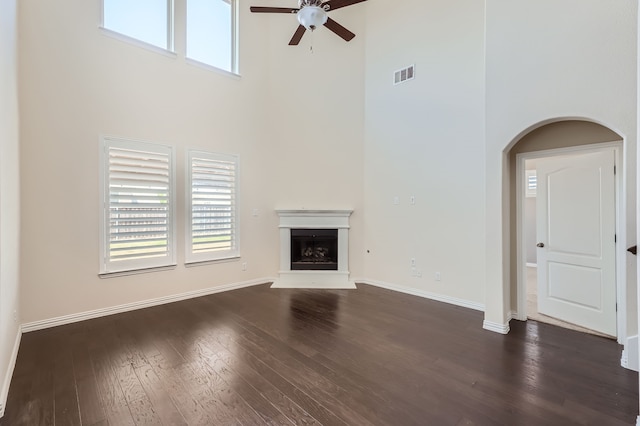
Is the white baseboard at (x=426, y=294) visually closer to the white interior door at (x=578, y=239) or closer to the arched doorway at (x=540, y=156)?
the arched doorway at (x=540, y=156)

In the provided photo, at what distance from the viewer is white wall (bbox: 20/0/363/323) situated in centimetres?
324

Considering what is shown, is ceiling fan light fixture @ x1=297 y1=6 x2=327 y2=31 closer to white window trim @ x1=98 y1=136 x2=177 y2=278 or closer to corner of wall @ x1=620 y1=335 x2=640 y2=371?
white window trim @ x1=98 y1=136 x2=177 y2=278

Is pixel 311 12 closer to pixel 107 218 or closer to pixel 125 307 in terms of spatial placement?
pixel 107 218

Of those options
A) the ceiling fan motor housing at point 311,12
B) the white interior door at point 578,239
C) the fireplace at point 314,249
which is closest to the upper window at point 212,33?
the ceiling fan motor housing at point 311,12

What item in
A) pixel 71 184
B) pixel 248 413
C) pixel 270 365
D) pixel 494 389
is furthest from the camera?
pixel 71 184

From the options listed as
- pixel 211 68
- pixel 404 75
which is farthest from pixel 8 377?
pixel 404 75

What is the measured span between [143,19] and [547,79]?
515 cm

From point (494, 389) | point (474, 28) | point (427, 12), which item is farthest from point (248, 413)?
point (427, 12)

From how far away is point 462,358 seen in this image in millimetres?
2602

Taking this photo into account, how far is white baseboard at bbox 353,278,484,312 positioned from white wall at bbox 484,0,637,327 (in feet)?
1.73

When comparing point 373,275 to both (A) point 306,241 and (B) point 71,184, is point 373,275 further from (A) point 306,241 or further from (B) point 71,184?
(B) point 71,184

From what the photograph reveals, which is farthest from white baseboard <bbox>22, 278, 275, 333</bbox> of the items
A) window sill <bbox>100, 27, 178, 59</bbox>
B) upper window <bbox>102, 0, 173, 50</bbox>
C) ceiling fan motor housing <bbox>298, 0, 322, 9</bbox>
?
ceiling fan motor housing <bbox>298, 0, 322, 9</bbox>

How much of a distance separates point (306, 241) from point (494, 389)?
3.72 meters

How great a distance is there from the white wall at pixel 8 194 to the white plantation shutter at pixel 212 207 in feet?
6.14
